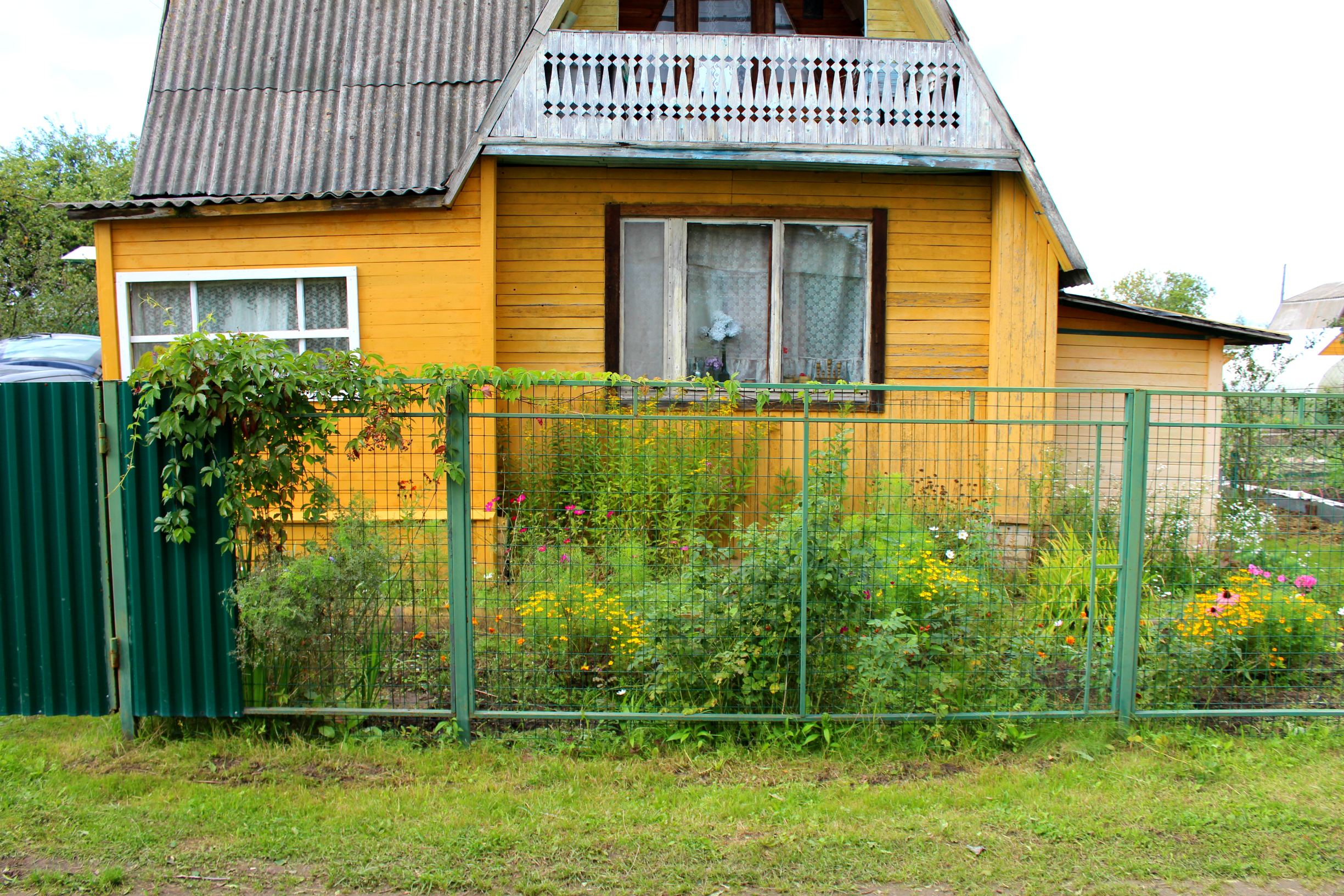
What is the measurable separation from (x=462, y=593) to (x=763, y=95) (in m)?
5.78

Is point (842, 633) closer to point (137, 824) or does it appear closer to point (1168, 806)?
point (1168, 806)

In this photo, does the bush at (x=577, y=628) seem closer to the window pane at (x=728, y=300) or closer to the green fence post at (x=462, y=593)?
the green fence post at (x=462, y=593)

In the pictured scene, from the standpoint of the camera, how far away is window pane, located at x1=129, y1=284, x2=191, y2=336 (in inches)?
328

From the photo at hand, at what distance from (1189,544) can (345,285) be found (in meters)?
7.35

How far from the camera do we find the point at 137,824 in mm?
3820

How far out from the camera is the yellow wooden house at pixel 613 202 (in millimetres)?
8148

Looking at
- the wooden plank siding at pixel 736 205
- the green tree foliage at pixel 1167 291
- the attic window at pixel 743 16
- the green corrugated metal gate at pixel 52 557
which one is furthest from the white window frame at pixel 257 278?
the green tree foliage at pixel 1167 291

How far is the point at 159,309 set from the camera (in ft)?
27.4

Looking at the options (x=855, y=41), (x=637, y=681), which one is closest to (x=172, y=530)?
(x=637, y=681)

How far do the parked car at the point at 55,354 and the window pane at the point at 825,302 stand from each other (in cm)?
1065

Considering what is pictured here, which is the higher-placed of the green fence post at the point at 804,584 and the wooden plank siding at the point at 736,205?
the wooden plank siding at the point at 736,205

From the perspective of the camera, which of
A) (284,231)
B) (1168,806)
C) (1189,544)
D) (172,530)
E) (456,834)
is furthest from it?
(284,231)

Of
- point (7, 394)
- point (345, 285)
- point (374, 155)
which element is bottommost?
point (7, 394)

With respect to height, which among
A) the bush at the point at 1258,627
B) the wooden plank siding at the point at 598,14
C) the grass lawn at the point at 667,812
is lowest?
the grass lawn at the point at 667,812
